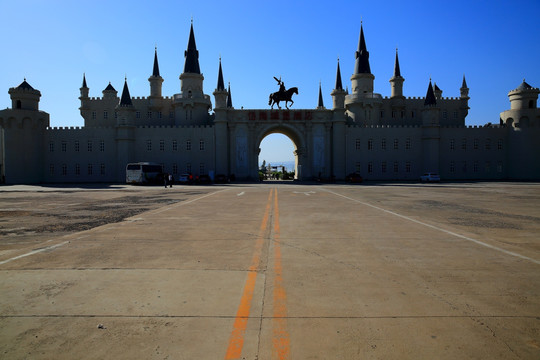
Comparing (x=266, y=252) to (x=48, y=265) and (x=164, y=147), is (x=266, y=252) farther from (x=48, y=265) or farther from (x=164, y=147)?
(x=164, y=147)

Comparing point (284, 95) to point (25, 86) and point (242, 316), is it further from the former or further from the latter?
point (242, 316)

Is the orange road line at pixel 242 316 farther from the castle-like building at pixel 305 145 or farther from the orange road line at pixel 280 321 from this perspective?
the castle-like building at pixel 305 145

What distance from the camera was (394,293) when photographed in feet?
14.7

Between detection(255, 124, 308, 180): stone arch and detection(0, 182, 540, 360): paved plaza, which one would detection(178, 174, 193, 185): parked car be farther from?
detection(0, 182, 540, 360): paved plaza

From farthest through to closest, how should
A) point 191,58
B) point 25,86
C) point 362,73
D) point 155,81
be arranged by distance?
point 155,81 → point 362,73 → point 191,58 → point 25,86

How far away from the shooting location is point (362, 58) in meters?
60.2

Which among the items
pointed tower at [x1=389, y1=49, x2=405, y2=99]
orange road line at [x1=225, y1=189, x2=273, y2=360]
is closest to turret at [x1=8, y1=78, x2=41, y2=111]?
pointed tower at [x1=389, y1=49, x2=405, y2=99]

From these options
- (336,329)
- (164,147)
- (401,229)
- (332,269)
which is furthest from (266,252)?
(164,147)

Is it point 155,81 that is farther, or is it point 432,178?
point 155,81

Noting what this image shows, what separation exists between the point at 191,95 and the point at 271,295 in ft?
189

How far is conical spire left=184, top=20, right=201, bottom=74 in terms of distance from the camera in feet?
193

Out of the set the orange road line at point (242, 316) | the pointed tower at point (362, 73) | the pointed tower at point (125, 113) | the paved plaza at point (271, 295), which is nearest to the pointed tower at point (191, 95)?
the pointed tower at point (125, 113)

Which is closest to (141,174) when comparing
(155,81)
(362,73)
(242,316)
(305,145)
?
(305,145)

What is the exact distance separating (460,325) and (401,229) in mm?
5891
